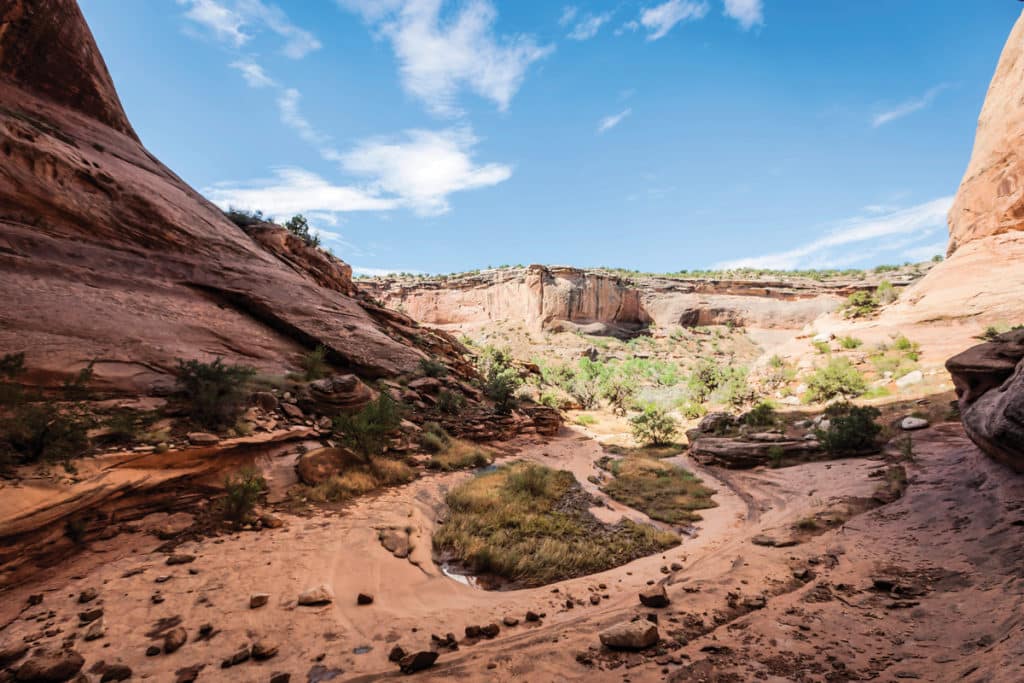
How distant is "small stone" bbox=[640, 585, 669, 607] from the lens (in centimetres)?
375

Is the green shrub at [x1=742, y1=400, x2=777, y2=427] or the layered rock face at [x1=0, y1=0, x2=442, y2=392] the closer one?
the layered rock face at [x1=0, y1=0, x2=442, y2=392]

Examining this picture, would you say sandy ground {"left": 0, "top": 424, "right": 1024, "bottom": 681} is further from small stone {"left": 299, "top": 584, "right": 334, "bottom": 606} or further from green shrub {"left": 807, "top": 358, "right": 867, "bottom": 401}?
green shrub {"left": 807, "top": 358, "right": 867, "bottom": 401}

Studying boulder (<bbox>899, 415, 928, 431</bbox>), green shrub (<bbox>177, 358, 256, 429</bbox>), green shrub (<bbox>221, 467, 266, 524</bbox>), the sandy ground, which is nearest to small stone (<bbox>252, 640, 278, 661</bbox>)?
the sandy ground

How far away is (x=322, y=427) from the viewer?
26.6ft

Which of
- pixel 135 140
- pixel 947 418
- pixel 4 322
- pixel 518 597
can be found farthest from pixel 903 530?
pixel 135 140

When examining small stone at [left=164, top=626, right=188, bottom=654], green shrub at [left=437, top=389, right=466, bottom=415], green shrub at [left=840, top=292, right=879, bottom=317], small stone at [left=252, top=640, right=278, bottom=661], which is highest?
green shrub at [left=840, top=292, right=879, bottom=317]

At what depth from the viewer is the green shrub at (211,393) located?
21.0 ft

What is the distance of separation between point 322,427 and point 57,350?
4.11m

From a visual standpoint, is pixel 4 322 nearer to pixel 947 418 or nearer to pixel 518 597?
pixel 518 597

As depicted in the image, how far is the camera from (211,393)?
21.6ft

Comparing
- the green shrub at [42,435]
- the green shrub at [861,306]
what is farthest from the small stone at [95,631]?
the green shrub at [861,306]

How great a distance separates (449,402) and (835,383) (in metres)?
14.9

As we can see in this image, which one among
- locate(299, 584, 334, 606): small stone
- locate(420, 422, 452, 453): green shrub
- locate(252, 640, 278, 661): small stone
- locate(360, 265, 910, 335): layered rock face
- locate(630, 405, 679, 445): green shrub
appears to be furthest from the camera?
locate(360, 265, 910, 335): layered rock face

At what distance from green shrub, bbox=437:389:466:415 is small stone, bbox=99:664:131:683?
30.6ft
